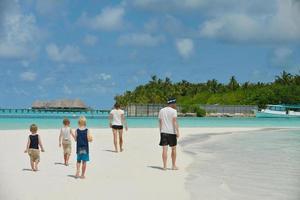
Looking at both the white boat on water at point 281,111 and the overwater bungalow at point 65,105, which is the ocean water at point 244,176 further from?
the overwater bungalow at point 65,105

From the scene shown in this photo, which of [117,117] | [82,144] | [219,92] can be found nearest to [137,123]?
[117,117]

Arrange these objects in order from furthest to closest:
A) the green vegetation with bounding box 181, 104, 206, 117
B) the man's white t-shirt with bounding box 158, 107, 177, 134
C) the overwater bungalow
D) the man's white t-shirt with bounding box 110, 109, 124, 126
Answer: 1. the overwater bungalow
2. the green vegetation with bounding box 181, 104, 206, 117
3. the man's white t-shirt with bounding box 110, 109, 124, 126
4. the man's white t-shirt with bounding box 158, 107, 177, 134

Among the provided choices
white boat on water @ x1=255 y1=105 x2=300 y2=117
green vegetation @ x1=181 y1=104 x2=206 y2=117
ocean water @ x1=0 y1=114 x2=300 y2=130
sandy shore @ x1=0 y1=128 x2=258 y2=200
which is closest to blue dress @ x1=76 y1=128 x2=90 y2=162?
sandy shore @ x1=0 y1=128 x2=258 y2=200

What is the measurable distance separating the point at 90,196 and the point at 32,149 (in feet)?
10.0

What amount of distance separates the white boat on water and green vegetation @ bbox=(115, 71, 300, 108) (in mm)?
1446

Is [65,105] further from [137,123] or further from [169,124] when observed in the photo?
[169,124]

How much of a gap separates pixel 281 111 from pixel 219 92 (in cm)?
2424

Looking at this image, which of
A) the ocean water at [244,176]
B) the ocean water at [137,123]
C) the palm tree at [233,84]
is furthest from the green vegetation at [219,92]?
the ocean water at [244,176]

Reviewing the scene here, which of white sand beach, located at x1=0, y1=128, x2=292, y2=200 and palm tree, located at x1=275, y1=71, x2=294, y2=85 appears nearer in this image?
white sand beach, located at x1=0, y1=128, x2=292, y2=200

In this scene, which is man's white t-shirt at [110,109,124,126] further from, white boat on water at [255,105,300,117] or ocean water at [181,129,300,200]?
white boat on water at [255,105,300,117]

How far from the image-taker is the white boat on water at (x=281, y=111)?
259ft

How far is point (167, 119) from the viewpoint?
392 inches

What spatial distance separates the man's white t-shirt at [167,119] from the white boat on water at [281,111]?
7079cm

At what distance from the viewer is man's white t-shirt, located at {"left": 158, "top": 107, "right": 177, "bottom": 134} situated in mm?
9906
